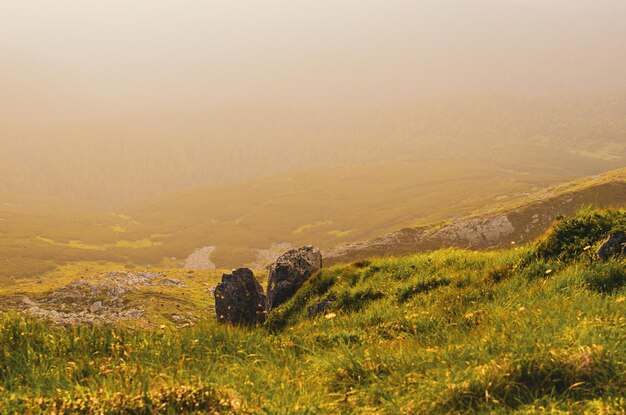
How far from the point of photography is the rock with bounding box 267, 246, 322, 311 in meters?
22.1

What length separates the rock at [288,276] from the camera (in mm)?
22062

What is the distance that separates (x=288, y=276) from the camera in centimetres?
2241

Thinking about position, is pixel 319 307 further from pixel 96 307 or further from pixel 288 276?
pixel 96 307

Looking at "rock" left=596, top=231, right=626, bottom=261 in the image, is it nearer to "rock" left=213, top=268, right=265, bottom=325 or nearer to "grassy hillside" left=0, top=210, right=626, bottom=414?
"grassy hillside" left=0, top=210, right=626, bottom=414

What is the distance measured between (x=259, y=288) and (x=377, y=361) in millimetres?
13855

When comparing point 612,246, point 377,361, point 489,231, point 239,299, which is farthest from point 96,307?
point 489,231

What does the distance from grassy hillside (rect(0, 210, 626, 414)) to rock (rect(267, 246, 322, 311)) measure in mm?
10274

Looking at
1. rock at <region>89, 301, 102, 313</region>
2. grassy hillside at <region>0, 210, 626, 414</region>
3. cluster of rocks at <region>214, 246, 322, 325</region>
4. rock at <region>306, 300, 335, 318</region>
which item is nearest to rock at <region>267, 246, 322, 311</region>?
cluster of rocks at <region>214, 246, 322, 325</region>

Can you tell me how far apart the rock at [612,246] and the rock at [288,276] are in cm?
1352

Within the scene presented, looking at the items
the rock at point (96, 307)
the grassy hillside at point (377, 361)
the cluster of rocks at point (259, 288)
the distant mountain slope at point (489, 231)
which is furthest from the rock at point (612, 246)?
the distant mountain slope at point (489, 231)

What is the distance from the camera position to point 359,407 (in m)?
6.34

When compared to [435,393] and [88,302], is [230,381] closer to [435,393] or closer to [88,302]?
[435,393]

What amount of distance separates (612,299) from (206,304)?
49.2 metres

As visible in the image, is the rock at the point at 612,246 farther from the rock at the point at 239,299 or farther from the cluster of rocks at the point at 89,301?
the cluster of rocks at the point at 89,301
